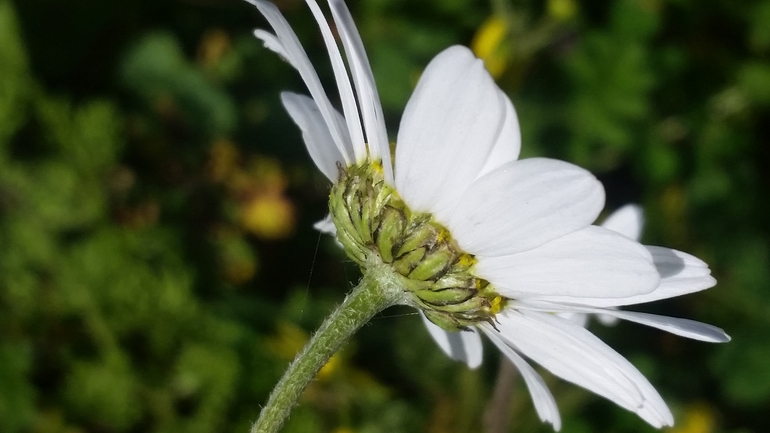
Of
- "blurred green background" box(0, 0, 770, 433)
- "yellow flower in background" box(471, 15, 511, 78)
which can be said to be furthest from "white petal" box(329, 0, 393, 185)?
"yellow flower in background" box(471, 15, 511, 78)

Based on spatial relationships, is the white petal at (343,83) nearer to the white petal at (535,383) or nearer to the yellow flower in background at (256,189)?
the white petal at (535,383)

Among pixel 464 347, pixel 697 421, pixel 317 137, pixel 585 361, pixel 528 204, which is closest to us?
pixel 528 204

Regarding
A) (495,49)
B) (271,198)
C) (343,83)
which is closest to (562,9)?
(495,49)

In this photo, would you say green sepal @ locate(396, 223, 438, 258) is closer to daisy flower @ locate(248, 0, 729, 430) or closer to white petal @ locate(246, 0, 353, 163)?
daisy flower @ locate(248, 0, 729, 430)

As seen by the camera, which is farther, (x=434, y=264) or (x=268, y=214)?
(x=268, y=214)

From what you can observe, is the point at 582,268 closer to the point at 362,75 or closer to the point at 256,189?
the point at 362,75

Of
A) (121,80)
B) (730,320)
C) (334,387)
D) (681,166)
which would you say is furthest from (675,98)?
(121,80)

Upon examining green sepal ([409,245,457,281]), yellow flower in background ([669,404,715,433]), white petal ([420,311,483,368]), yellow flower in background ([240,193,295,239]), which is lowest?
yellow flower in background ([669,404,715,433])
